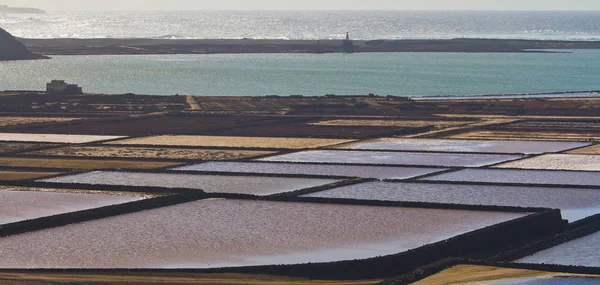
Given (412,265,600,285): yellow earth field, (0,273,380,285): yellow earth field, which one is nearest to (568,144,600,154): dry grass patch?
(412,265,600,285): yellow earth field

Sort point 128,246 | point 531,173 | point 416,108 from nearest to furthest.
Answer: point 128,246 < point 531,173 < point 416,108

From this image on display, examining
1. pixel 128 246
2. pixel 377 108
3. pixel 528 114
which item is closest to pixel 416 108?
pixel 377 108

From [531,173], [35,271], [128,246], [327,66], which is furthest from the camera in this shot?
[327,66]

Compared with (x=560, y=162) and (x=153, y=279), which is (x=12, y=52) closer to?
(x=560, y=162)

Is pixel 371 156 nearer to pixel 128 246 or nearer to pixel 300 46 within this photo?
pixel 128 246

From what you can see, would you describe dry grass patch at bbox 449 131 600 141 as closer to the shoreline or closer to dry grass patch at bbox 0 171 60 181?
dry grass patch at bbox 0 171 60 181

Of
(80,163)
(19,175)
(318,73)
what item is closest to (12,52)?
(318,73)

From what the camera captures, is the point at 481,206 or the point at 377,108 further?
the point at 377,108
